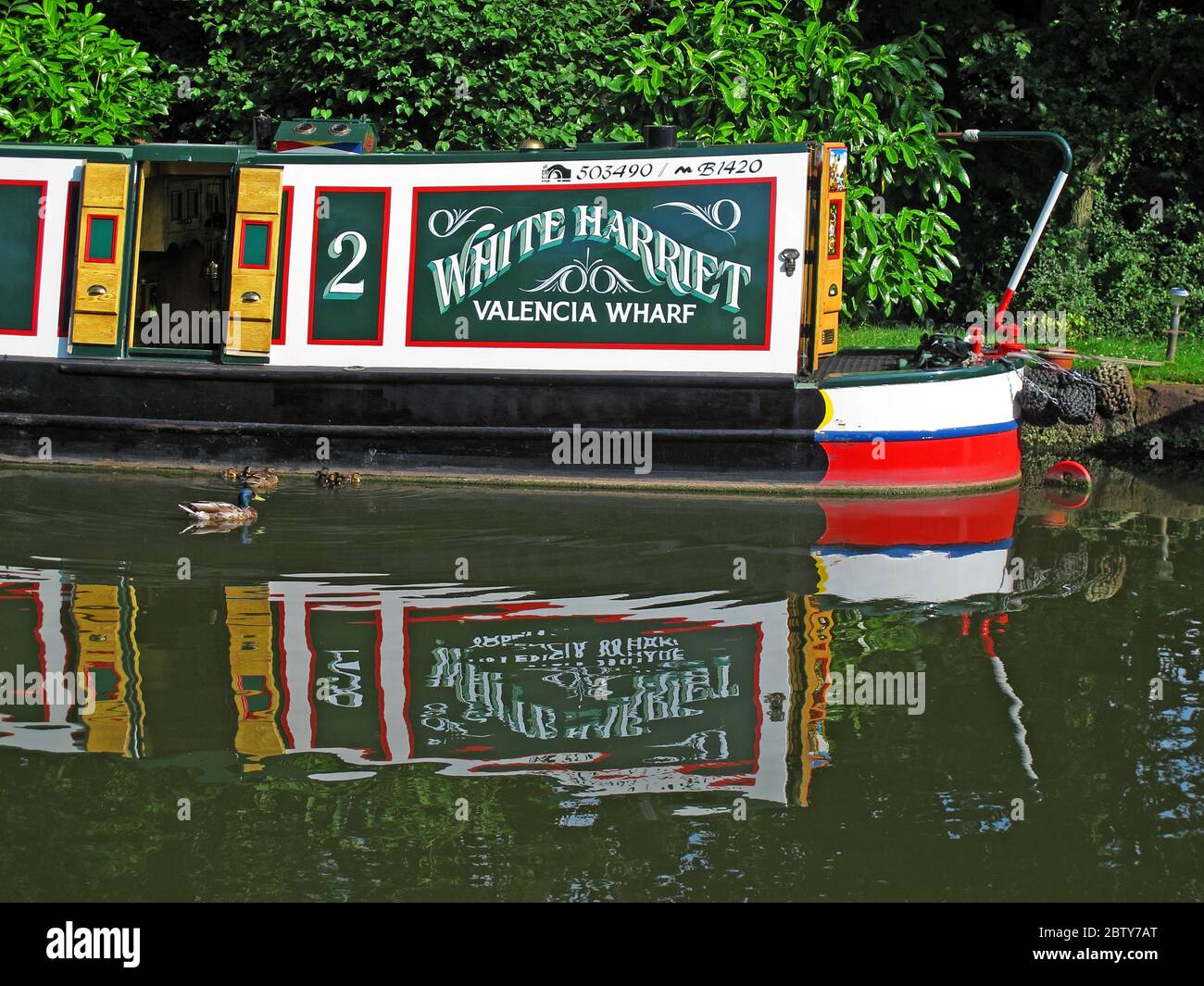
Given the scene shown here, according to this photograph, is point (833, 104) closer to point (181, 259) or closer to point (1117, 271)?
point (1117, 271)

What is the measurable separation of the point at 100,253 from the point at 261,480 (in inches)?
79.9

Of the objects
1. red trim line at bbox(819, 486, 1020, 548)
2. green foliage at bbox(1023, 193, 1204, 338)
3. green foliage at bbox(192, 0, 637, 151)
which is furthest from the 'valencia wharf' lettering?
green foliage at bbox(1023, 193, 1204, 338)

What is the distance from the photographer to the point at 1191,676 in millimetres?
7488

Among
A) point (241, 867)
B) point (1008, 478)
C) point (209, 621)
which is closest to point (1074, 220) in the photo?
point (1008, 478)

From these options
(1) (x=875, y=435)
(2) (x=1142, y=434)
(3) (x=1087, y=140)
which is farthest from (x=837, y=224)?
(3) (x=1087, y=140)

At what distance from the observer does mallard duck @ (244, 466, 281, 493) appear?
35.8 ft

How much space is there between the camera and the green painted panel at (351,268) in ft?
37.1

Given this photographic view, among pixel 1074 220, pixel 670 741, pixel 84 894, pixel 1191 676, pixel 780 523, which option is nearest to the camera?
pixel 84 894

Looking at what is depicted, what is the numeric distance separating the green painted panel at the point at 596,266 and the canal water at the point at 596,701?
1.26 metres

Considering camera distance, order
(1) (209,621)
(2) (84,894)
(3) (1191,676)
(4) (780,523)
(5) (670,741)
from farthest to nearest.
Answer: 1. (4) (780,523)
2. (1) (209,621)
3. (3) (1191,676)
4. (5) (670,741)
5. (2) (84,894)

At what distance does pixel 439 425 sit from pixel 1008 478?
405 centimetres

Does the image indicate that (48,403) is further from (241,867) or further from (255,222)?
(241,867)

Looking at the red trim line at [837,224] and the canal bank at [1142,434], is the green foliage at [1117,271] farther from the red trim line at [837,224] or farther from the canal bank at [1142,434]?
the red trim line at [837,224]

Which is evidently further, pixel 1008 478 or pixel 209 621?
pixel 1008 478
